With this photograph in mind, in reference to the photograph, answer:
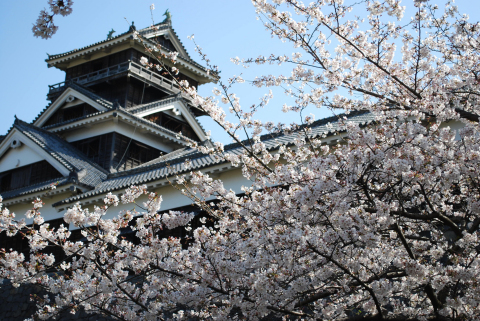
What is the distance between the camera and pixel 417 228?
541 cm

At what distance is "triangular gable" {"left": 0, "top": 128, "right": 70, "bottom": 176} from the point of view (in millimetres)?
15641

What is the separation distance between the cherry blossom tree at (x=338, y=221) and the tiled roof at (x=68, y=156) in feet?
24.7

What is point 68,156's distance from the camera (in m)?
15.3

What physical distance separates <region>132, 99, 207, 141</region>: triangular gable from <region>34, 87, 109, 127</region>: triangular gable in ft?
6.75

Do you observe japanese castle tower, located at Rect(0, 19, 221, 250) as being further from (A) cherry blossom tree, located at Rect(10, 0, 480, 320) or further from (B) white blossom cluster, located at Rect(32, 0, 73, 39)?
(B) white blossom cluster, located at Rect(32, 0, 73, 39)

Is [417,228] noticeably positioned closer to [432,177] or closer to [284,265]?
[432,177]

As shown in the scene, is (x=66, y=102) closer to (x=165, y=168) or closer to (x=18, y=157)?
(x=18, y=157)

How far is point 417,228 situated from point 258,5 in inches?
143

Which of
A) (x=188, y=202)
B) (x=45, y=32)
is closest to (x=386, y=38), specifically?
(x=45, y=32)

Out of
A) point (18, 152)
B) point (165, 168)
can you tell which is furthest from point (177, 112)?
point (18, 152)

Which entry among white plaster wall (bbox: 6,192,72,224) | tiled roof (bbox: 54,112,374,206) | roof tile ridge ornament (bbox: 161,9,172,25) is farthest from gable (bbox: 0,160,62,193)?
roof tile ridge ornament (bbox: 161,9,172,25)

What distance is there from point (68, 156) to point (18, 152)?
9.24 ft

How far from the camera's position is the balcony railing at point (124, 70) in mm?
17705

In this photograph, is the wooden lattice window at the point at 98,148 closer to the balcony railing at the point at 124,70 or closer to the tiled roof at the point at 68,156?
the tiled roof at the point at 68,156
